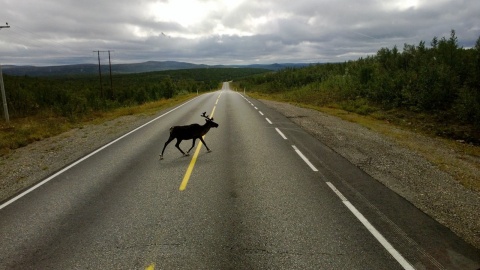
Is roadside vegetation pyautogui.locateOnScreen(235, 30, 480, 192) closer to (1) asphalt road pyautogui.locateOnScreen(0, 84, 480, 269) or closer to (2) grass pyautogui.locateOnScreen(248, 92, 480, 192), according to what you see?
(2) grass pyautogui.locateOnScreen(248, 92, 480, 192)

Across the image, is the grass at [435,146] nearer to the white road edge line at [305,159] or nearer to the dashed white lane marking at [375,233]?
the dashed white lane marking at [375,233]

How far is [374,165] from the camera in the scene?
8.70m

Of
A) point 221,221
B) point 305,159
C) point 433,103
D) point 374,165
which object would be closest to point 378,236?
point 221,221

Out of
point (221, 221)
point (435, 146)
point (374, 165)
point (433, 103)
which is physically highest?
point (433, 103)

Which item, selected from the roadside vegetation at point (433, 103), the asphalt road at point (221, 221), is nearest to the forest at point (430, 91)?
the roadside vegetation at point (433, 103)

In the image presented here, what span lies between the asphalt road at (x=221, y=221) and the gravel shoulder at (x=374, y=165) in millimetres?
441

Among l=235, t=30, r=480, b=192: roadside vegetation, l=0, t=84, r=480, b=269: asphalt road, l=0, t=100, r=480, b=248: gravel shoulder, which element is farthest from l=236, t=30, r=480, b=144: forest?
l=0, t=84, r=480, b=269: asphalt road

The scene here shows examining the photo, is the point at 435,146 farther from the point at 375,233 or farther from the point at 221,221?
the point at 221,221

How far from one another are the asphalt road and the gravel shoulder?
0.44 meters

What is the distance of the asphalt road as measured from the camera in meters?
→ 4.22

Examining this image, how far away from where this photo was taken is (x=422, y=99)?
1938 centimetres

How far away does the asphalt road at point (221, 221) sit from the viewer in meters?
4.22

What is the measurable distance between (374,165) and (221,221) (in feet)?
18.6

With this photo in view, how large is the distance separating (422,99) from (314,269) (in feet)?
64.8
